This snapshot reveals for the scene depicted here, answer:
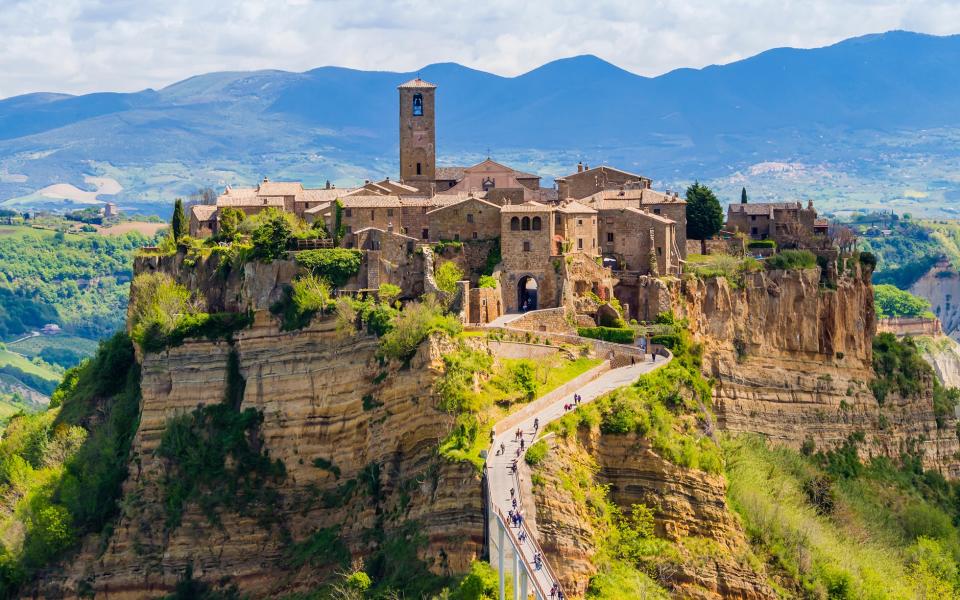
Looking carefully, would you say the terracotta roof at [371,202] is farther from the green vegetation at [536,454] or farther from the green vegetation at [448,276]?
the green vegetation at [536,454]

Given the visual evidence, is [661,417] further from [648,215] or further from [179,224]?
[179,224]

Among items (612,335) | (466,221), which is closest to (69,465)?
(466,221)

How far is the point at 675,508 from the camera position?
56875 mm

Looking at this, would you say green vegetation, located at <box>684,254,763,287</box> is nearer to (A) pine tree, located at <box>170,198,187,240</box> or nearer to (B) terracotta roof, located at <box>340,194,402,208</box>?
(B) terracotta roof, located at <box>340,194,402,208</box>

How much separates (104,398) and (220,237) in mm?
10757

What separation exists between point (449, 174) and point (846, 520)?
2884 cm

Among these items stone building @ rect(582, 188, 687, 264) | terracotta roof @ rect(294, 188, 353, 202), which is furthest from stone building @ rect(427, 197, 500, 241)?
terracotta roof @ rect(294, 188, 353, 202)

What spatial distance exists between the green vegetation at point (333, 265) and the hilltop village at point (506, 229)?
0.49m

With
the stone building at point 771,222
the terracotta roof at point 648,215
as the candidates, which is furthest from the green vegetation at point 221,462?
the stone building at point 771,222

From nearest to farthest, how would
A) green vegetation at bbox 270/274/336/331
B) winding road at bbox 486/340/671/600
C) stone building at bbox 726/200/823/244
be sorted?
winding road at bbox 486/340/671/600, green vegetation at bbox 270/274/336/331, stone building at bbox 726/200/823/244

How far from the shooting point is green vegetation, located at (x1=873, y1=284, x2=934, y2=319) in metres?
152

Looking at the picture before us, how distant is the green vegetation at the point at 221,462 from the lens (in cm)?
6769

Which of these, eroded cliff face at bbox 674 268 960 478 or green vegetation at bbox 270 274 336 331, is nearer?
green vegetation at bbox 270 274 336 331

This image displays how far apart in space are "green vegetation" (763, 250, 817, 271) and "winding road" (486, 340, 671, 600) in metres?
15.7
